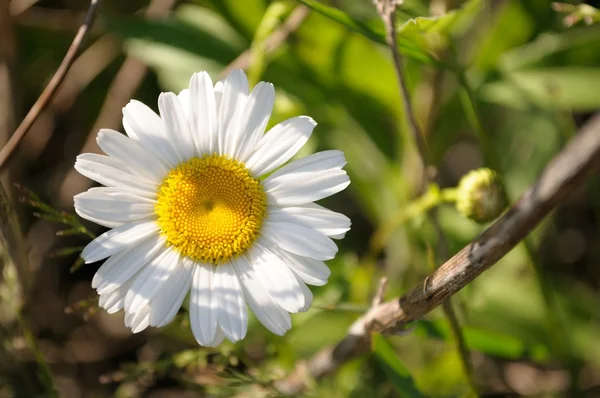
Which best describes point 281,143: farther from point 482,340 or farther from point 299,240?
point 482,340

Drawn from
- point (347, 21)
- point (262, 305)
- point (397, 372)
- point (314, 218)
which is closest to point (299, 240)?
point (314, 218)

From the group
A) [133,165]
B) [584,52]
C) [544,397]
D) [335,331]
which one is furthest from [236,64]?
[544,397]

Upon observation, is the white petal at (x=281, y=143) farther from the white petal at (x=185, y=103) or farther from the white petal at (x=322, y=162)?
the white petal at (x=185, y=103)

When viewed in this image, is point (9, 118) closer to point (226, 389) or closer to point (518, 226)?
point (226, 389)

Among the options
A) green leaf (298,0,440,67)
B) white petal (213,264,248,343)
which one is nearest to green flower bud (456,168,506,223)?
green leaf (298,0,440,67)

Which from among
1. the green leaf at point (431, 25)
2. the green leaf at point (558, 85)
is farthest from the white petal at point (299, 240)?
the green leaf at point (558, 85)

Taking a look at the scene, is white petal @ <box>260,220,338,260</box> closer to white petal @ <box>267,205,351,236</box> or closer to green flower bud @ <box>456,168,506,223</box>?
white petal @ <box>267,205,351,236</box>

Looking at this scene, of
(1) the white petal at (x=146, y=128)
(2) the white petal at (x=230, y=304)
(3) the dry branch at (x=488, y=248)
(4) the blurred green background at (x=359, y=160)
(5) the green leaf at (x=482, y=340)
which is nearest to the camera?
(3) the dry branch at (x=488, y=248)
